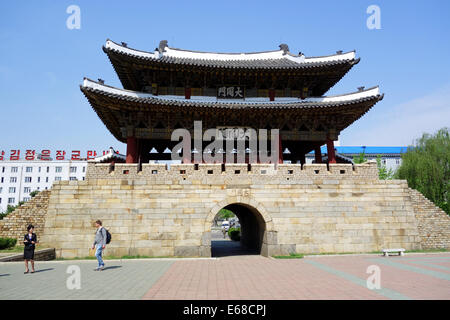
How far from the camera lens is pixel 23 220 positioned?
13281mm

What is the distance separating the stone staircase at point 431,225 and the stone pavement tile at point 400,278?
357 centimetres

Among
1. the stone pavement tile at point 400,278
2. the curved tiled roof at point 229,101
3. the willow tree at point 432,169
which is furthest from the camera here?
the willow tree at point 432,169

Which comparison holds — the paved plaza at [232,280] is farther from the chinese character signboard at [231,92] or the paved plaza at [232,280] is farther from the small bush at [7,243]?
the chinese character signboard at [231,92]

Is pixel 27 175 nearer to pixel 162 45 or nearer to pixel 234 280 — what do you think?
pixel 162 45

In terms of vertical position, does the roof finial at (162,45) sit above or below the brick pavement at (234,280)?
above

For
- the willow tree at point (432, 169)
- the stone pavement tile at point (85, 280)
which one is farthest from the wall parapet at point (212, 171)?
the willow tree at point (432, 169)

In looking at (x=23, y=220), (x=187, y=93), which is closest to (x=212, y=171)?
(x=187, y=93)

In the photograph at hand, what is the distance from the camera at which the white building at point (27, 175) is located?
55.4 m

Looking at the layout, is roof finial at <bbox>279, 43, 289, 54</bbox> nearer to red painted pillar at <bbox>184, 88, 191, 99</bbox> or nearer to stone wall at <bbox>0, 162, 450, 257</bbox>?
red painted pillar at <bbox>184, 88, 191, 99</bbox>

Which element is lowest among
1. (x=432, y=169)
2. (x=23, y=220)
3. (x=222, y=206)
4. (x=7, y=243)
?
(x=7, y=243)

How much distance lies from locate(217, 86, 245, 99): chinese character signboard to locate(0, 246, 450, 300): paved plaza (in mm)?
9612

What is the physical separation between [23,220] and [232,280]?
445 inches

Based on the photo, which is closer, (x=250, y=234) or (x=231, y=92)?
(x=231, y=92)

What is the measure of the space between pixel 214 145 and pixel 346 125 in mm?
7947
